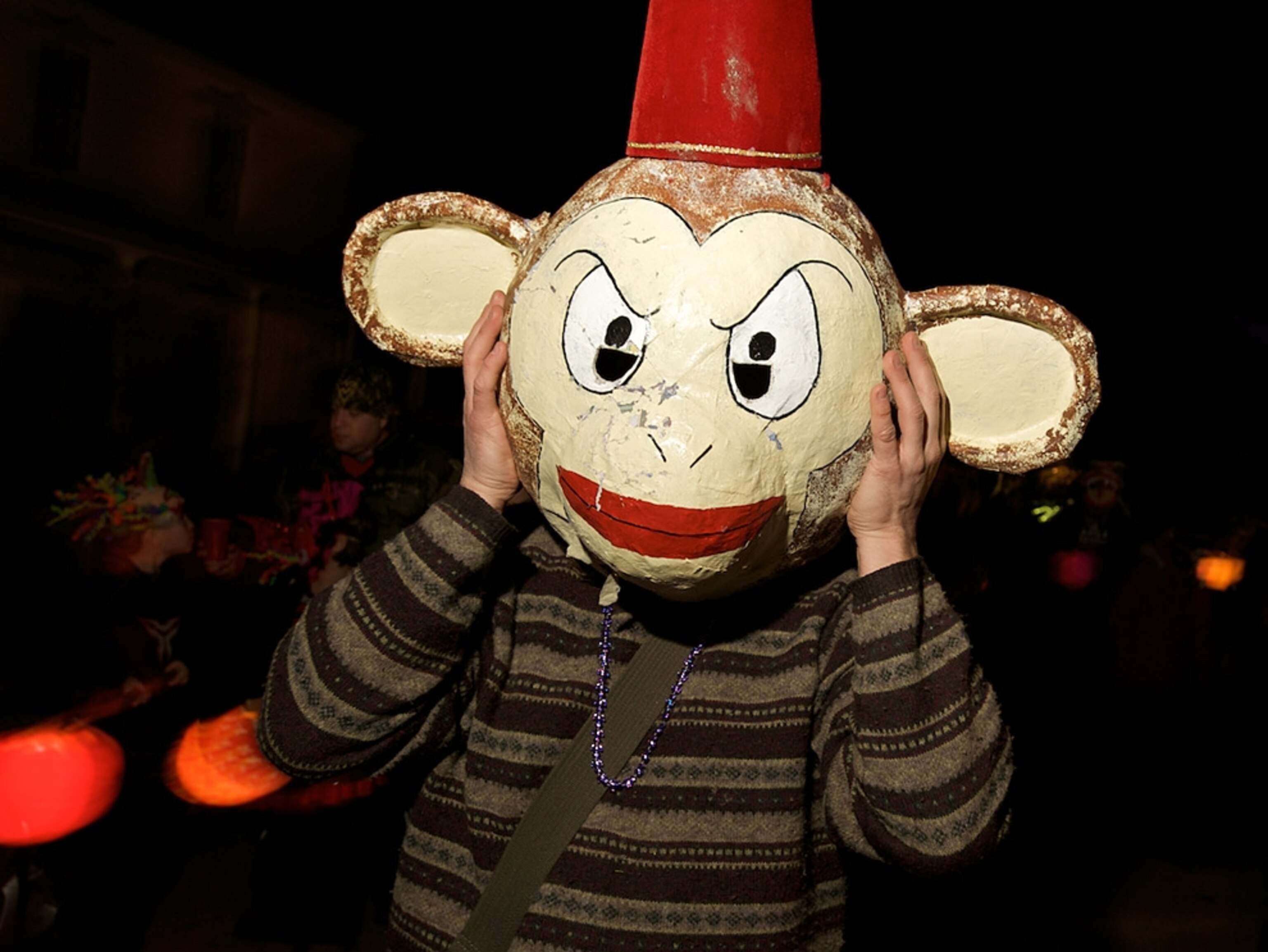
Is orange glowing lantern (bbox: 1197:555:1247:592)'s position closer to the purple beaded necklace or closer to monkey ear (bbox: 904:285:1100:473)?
monkey ear (bbox: 904:285:1100:473)

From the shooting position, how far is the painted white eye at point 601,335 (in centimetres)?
120

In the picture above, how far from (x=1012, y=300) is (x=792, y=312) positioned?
34 cm

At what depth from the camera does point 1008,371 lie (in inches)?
54.7

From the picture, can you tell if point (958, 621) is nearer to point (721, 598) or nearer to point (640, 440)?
point (721, 598)

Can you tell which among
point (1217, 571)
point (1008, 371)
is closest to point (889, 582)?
point (1008, 371)

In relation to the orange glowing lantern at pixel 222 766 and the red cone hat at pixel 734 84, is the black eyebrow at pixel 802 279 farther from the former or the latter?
the orange glowing lantern at pixel 222 766

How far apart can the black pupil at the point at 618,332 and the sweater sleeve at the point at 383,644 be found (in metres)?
0.30

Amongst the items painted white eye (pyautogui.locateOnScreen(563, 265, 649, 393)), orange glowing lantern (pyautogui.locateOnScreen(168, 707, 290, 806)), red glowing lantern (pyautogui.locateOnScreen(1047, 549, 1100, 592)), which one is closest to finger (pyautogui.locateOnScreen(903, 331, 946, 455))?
painted white eye (pyautogui.locateOnScreen(563, 265, 649, 393))

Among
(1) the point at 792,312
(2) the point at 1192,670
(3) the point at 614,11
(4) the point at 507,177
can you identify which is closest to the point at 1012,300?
(1) the point at 792,312

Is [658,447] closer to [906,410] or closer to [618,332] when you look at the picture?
[618,332]

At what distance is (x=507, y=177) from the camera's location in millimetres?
3803

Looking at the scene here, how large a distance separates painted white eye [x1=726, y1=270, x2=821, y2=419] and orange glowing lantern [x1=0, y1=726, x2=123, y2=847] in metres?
2.09

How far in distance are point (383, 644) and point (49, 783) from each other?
1.60 meters

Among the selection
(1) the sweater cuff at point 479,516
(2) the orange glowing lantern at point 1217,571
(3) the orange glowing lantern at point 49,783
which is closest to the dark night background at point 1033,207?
(2) the orange glowing lantern at point 1217,571
